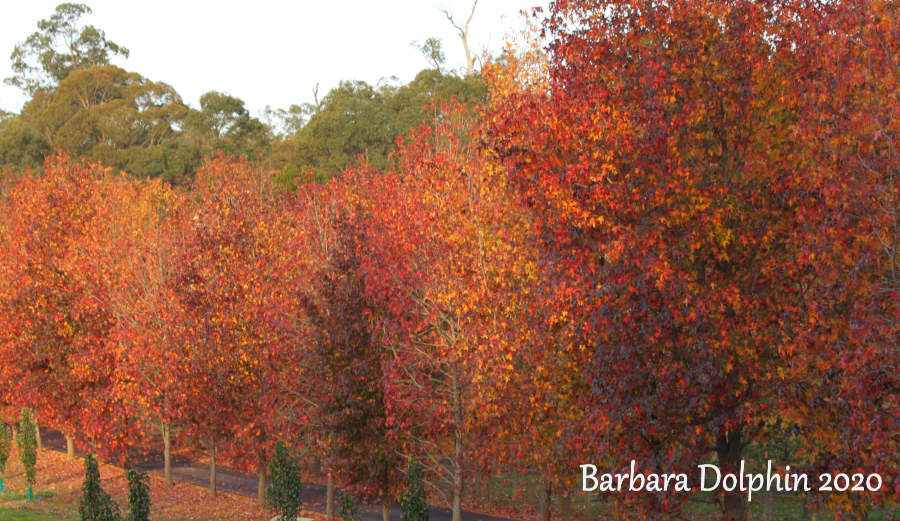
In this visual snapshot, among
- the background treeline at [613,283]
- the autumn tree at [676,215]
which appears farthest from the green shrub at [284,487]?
the autumn tree at [676,215]

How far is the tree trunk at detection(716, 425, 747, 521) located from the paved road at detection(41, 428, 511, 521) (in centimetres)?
1117

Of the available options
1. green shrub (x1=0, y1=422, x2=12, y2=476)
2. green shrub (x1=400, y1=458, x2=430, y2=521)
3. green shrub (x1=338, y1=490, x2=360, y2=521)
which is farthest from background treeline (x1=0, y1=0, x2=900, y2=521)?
green shrub (x1=0, y1=422, x2=12, y2=476)

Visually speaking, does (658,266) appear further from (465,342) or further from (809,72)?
(465,342)

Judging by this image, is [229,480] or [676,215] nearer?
[676,215]

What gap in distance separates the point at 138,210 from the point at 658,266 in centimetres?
3398

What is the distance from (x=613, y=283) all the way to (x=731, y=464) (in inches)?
140

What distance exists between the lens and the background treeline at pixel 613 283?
29.7ft

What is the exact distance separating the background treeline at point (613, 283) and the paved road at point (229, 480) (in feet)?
12.8

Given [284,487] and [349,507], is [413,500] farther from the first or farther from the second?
[284,487]

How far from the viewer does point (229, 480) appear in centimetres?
2869

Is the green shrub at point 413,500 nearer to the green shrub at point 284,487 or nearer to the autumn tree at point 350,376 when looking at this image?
the autumn tree at point 350,376

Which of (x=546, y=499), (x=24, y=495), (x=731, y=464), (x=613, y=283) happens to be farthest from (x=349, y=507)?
(x=24, y=495)

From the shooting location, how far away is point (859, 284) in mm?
8781

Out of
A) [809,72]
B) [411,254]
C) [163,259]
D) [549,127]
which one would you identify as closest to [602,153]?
[549,127]
